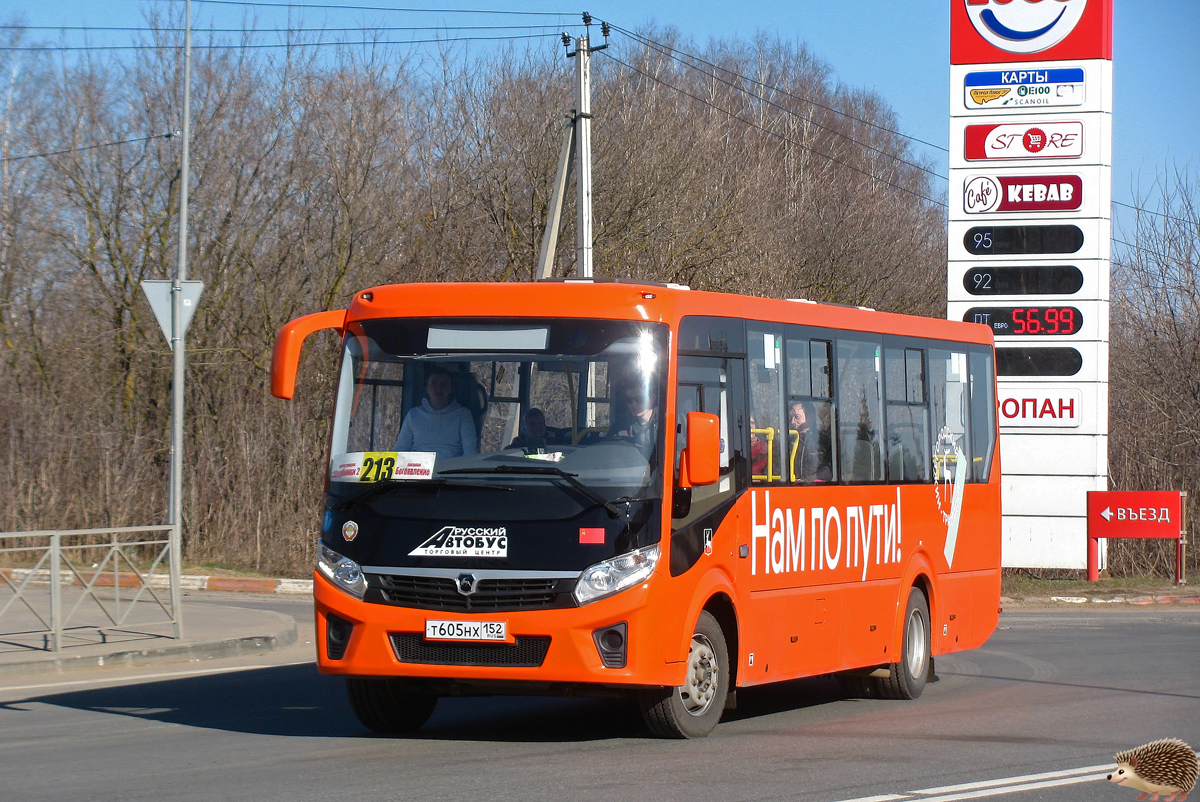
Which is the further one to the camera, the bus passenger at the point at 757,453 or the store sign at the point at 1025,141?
the store sign at the point at 1025,141

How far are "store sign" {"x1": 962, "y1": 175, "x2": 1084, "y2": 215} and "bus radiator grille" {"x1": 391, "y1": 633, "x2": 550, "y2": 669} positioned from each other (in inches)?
657

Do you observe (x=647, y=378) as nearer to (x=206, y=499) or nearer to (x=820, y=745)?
(x=820, y=745)

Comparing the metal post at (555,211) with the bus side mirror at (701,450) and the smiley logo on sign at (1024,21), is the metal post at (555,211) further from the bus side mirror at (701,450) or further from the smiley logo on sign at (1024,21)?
the bus side mirror at (701,450)

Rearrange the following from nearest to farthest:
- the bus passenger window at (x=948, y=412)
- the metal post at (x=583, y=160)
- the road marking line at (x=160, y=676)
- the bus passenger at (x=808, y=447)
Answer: the bus passenger at (x=808, y=447), the road marking line at (x=160, y=676), the bus passenger window at (x=948, y=412), the metal post at (x=583, y=160)

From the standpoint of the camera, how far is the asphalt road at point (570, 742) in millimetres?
7301

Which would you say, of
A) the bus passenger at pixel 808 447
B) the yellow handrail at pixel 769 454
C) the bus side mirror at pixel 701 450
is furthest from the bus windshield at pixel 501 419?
the bus passenger at pixel 808 447

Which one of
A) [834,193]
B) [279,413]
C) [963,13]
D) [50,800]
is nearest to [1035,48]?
[963,13]

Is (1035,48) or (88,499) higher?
(1035,48)

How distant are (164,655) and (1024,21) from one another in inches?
656

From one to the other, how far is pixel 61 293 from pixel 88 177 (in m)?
1.98

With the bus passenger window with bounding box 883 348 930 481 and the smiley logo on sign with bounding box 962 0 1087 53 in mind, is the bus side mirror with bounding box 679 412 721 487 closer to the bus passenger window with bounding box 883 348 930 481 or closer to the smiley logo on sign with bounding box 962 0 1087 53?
the bus passenger window with bounding box 883 348 930 481

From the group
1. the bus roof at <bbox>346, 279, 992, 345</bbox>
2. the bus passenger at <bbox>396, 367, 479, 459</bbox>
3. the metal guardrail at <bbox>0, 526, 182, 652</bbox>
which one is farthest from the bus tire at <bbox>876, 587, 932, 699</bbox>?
the metal guardrail at <bbox>0, 526, 182, 652</bbox>

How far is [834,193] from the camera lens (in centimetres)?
4881

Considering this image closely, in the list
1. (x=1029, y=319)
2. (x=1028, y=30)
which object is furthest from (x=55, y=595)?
(x=1028, y=30)
